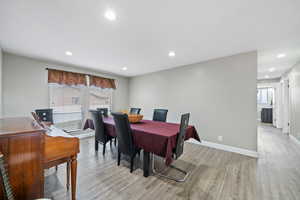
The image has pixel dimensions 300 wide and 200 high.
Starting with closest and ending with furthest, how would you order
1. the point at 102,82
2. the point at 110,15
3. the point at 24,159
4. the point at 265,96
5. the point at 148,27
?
the point at 24,159
the point at 110,15
the point at 148,27
the point at 102,82
the point at 265,96

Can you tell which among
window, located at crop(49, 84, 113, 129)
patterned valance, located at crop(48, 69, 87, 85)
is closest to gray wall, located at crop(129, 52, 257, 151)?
window, located at crop(49, 84, 113, 129)

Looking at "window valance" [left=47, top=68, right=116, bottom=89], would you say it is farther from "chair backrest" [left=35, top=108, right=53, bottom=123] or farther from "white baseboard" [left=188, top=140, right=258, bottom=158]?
"white baseboard" [left=188, top=140, right=258, bottom=158]

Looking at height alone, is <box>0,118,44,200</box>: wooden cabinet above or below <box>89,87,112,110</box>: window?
below

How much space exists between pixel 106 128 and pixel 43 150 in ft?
5.22

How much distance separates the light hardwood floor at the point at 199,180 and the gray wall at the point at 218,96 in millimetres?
618

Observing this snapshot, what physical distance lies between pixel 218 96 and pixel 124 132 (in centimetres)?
261

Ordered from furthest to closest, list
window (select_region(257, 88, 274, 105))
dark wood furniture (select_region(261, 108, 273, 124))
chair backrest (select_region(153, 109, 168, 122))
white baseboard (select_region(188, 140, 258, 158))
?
window (select_region(257, 88, 274, 105))
dark wood furniture (select_region(261, 108, 273, 124))
chair backrest (select_region(153, 109, 168, 122))
white baseboard (select_region(188, 140, 258, 158))

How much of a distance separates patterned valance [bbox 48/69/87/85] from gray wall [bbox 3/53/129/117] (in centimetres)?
14

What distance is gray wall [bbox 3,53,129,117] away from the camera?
301 cm

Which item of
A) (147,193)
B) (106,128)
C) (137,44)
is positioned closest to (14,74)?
(106,128)

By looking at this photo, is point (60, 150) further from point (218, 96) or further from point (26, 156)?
point (218, 96)

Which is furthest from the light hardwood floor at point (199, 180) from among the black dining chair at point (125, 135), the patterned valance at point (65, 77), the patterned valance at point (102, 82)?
the patterned valance at point (102, 82)

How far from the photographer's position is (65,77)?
3.90 meters

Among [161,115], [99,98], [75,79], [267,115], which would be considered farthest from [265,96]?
[75,79]
